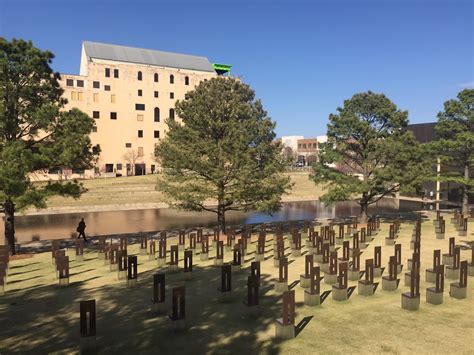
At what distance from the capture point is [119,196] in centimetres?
4325

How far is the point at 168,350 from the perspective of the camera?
761 centimetres

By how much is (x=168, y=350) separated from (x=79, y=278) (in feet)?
23.4

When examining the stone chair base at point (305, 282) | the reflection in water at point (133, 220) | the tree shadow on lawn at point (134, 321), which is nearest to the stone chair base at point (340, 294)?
the stone chair base at point (305, 282)

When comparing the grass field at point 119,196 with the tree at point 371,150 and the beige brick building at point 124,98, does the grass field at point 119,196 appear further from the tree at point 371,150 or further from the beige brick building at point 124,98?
the tree at point 371,150

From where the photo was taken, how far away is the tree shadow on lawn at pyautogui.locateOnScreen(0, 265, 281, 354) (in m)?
7.84

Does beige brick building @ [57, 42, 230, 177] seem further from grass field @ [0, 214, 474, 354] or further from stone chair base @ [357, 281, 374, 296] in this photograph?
stone chair base @ [357, 281, 374, 296]

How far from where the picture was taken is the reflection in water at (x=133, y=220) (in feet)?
86.8

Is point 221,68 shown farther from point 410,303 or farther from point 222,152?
point 410,303

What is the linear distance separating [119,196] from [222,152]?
2690 cm

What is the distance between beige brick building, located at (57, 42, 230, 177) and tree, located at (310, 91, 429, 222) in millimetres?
45386

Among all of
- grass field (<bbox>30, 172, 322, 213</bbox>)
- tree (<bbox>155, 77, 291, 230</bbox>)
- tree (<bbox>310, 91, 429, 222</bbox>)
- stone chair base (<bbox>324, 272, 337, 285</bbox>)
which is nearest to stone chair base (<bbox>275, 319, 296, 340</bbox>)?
stone chair base (<bbox>324, 272, 337, 285</bbox>)

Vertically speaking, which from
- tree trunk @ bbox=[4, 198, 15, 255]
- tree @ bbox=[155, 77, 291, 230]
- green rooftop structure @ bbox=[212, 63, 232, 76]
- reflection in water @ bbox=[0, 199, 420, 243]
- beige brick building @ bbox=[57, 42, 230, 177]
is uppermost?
green rooftop structure @ bbox=[212, 63, 232, 76]

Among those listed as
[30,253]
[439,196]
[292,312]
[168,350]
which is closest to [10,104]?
[30,253]

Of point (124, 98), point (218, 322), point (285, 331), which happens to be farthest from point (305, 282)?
point (124, 98)
